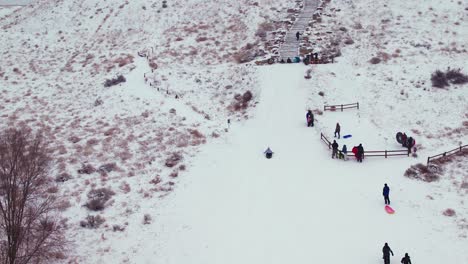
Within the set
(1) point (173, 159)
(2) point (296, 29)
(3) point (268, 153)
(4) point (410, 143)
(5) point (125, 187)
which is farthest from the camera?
(2) point (296, 29)

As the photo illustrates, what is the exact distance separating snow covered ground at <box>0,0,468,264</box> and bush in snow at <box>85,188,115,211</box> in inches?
16.0

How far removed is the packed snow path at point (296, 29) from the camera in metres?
46.9

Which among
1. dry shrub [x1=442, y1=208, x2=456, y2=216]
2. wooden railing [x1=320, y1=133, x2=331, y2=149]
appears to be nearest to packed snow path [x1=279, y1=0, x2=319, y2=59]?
wooden railing [x1=320, y1=133, x2=331, y2=149]

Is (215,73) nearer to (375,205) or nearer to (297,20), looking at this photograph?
(297,20)

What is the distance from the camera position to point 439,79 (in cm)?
4038

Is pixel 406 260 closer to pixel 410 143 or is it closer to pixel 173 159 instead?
pixel 410 143

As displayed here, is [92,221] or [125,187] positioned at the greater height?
[125,187]

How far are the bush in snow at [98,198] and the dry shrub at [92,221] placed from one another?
981mm

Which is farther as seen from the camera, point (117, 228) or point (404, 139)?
point (404, 139)

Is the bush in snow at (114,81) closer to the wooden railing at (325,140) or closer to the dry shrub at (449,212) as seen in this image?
the wooden railing at (325,140)

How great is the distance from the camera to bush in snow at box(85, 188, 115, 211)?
26.6 m

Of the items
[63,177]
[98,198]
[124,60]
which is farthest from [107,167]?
[124,60]

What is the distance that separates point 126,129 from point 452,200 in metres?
24.5

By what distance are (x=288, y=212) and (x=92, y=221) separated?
11.3m
